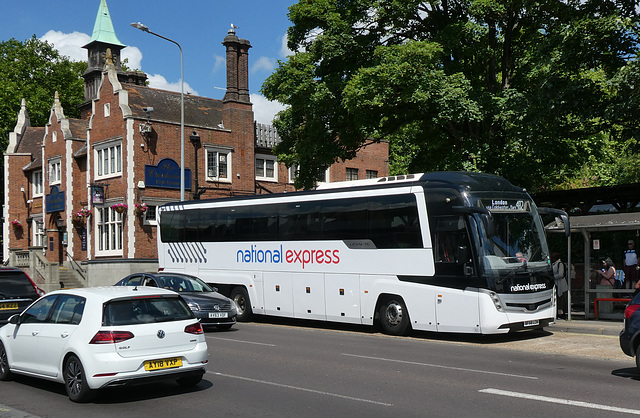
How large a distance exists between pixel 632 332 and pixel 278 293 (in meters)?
12.2

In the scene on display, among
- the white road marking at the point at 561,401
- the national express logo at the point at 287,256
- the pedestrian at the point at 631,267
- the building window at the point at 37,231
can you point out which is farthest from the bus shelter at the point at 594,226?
the building window at the point at 37,231

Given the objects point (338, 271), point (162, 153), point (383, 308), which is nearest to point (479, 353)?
point (383, 308)

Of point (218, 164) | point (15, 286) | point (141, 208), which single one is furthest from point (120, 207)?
point (15, 286)

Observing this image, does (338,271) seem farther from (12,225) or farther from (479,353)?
(12,225)

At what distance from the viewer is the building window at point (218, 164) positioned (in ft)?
135

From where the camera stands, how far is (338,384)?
417 inches

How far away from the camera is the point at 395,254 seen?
17922mm

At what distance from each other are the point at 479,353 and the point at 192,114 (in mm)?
30395

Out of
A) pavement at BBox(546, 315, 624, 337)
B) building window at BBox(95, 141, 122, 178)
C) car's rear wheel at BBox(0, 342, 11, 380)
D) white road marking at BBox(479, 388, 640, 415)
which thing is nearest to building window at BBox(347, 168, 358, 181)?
building window at BBox(95, 141, 122, 178)

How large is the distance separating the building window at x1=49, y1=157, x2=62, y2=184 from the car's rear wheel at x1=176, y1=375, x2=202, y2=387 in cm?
3804

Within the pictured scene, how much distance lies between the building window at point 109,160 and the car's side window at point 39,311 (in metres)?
29.2

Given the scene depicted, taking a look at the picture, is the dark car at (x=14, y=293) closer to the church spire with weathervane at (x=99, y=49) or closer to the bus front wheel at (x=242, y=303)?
the bus front wheel at (x=242, y=303)

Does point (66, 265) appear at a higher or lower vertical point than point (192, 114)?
lower

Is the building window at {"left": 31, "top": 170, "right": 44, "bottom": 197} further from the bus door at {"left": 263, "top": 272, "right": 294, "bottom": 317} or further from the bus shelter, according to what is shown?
the bus shelter
